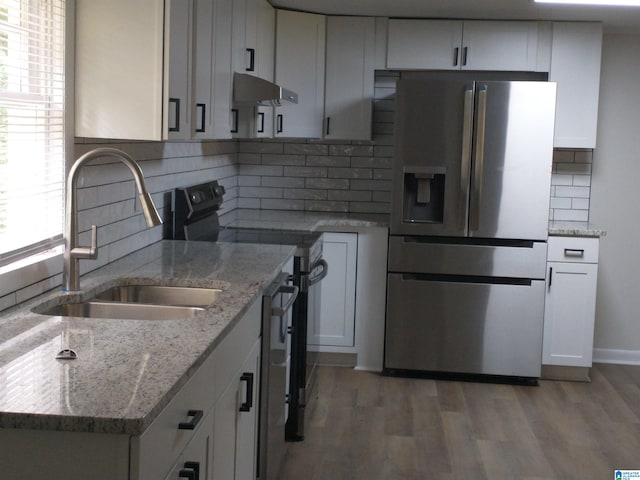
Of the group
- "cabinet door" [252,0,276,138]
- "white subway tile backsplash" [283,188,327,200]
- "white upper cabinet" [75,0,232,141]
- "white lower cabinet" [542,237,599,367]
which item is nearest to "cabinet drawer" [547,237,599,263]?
"white lower cabinet" [542,237,599,367]

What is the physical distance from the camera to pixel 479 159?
→ 475cm

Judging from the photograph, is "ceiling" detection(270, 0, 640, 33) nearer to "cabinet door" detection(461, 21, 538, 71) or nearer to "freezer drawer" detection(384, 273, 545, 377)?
"cabinet door" detection(461, 21, 538, 71)

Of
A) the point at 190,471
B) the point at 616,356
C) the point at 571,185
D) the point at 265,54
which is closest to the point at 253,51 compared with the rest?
the point at 265,54

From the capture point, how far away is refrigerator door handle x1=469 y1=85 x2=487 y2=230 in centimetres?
470

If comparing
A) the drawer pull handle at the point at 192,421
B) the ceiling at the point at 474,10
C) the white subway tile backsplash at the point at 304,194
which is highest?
the ceiling at the point at 474,10

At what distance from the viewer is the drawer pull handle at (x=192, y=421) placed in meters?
1.83

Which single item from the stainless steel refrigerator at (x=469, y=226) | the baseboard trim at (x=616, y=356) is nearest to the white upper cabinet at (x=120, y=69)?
the stainless steel refrigerator at (x=469, y=226)

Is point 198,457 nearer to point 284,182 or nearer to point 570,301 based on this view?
point 570,301

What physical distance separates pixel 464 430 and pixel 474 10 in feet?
7.69

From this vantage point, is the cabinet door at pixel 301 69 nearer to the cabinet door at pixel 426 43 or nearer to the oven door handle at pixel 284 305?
the cabinet door at pixel 426 43

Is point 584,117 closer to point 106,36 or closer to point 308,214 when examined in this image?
point 308,214

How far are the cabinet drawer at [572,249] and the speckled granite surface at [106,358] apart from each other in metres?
2.50

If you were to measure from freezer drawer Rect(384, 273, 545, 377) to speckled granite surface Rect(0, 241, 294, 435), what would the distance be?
6.84 ft

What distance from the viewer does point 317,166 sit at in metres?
5.59
